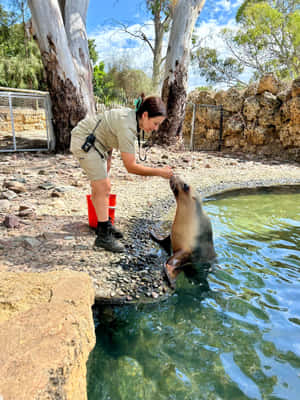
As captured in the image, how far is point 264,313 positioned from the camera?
2.30 metres

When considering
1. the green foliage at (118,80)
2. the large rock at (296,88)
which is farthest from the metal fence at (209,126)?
the green foliage at (118,80)

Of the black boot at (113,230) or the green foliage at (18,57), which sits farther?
the green foliage at (18,57)

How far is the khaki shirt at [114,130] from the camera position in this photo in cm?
253

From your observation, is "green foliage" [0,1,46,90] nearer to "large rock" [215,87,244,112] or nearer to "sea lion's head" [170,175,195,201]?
"large rock" [215,87,244,112]

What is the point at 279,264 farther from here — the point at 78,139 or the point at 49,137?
the point at 49,137

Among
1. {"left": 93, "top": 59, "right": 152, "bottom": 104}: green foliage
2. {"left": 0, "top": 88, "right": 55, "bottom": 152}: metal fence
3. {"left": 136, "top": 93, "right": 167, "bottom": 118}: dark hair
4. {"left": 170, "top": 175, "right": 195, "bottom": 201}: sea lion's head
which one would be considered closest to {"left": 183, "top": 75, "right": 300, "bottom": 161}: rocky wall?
{"left": 0, "top": 88, "right": 55, "bottom": 152}: metal fence

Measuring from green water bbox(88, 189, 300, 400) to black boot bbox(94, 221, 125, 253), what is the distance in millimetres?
659

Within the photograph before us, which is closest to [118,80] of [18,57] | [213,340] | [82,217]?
[18,57]

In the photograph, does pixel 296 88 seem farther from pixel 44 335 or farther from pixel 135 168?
pixel 44 335

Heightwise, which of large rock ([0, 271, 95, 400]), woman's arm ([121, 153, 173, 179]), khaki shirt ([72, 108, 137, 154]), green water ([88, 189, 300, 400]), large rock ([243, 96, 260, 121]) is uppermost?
large rock ([243, 96, 260, 121])

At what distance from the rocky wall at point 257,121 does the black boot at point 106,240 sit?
28.1 feet

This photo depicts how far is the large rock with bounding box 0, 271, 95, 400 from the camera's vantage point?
1.09 m

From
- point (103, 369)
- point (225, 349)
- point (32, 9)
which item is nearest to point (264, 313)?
point (225, 349)

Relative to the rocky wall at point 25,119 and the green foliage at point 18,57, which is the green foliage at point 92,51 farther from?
the rocky wall at point 25,119
